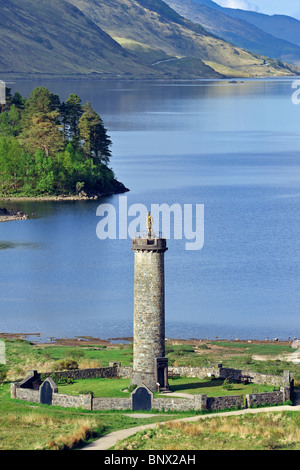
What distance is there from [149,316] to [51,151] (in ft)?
353

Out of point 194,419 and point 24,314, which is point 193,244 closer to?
point 24,314

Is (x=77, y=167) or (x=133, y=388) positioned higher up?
(x=77, y=167)

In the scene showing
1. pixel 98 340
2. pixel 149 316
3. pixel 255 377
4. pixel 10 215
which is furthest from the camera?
pixel 10 215

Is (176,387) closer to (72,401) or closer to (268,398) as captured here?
(268,398)

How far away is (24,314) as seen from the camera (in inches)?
3310

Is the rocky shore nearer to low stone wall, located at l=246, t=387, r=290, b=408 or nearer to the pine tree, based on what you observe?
the pine tree

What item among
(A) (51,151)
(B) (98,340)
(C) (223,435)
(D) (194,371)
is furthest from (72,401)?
(A) (51,151)

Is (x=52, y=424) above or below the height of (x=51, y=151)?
below

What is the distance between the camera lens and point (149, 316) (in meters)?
52.6

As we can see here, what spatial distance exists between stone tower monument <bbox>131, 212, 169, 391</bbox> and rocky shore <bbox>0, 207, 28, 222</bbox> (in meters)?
78.5
